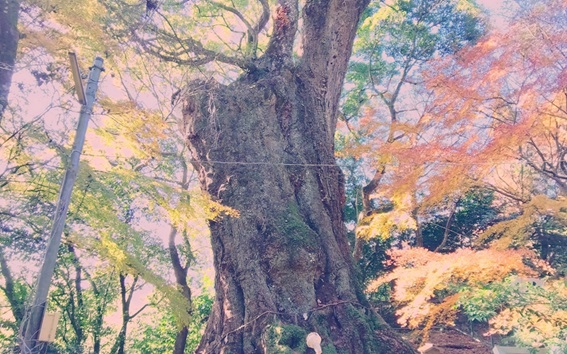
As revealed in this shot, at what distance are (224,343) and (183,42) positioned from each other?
3.68 metres

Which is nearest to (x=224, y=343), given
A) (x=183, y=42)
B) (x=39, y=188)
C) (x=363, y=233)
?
(x=39, y=188)

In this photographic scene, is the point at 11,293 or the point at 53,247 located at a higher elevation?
the point at 11,293

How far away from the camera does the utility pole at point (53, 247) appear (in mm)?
2996

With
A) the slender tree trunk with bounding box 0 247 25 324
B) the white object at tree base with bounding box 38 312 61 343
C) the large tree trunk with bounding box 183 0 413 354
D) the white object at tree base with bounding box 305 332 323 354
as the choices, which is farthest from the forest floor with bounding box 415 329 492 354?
the slender tree trunk with bounding box 0 247 25 324

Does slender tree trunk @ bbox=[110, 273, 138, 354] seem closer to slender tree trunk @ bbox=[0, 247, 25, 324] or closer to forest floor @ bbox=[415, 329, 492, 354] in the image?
slender tree trunk @ bbox=[0, 247, 25, 324]

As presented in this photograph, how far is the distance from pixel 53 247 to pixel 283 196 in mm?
2461

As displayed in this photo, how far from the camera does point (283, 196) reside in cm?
490

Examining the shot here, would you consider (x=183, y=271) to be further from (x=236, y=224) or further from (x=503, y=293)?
(x=503, y=293)

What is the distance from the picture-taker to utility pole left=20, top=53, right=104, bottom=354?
9.83ft

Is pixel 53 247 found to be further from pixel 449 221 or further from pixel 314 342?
pixel 449 221

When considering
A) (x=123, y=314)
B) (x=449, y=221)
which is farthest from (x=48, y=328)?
(x=449, y=221)

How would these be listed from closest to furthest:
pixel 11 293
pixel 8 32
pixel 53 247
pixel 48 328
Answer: pixel 48 328 → pixel 53 247 → pixel 8 32 → pixel 11 293

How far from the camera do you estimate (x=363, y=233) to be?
376 inches

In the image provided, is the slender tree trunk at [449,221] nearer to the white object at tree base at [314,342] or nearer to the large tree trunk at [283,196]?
the large tree trunk at [283,196]
